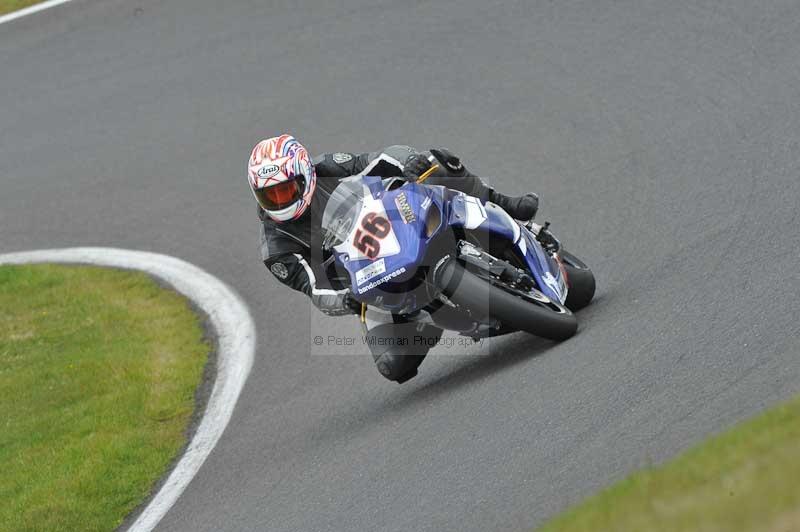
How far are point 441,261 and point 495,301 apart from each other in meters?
0.38

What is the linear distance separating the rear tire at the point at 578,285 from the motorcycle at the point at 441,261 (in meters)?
0.14

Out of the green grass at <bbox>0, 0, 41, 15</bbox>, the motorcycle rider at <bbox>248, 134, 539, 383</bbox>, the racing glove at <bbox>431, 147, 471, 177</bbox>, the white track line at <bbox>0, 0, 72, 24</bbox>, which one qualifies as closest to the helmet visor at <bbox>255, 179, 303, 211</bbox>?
the motorcycle rider at <bbox>248, 134, 539, 383</bbox>

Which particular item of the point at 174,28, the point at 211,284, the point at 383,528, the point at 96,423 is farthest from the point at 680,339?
the point at 174,28

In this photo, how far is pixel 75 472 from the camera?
8297 mm

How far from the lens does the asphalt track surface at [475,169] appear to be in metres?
6.23

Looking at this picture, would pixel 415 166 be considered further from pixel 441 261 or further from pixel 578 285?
pixel 578 285

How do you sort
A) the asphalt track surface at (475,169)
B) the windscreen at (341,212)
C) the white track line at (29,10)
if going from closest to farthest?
1. the asphalt track surface at (475,169)
2. the windscreen at (341,212)
3. the white track line at (29,10)

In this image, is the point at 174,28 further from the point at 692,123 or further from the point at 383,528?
the point at 383,528

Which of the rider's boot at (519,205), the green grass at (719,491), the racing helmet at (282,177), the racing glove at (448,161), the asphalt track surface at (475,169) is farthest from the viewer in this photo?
the rider's boot at (519,205)

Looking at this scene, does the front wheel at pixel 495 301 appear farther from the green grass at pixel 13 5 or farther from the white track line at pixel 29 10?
the green grass at pixel 13 5

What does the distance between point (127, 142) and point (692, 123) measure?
20.1ft

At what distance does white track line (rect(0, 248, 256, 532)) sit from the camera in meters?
8.06

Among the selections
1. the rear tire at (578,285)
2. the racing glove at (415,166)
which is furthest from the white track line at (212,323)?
the rear tire at (578,285)

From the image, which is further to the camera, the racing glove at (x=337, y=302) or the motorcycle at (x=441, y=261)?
the racing glove at (x=337, y=302)
